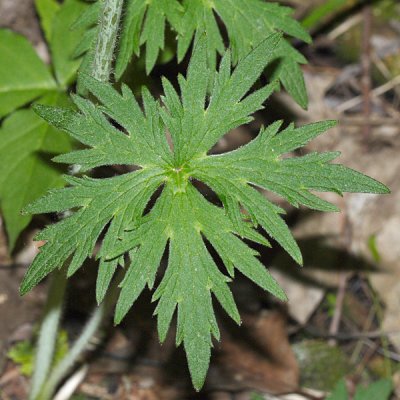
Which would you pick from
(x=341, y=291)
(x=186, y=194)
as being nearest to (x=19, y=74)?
(x=186, y=194)

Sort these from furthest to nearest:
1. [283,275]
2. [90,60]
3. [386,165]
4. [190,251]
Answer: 1. [386,165]
2. [283,275]
3. [90,60]
4. [190,251]

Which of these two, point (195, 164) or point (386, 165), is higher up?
point (195, 164)

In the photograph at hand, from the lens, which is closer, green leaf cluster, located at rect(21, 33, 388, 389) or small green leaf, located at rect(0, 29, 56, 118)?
green leaf cluster, located at rect(21, 33, 388, 389)

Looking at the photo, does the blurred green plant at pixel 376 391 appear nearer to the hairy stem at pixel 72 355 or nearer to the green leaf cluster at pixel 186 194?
the hairy stem at pixel 72 355

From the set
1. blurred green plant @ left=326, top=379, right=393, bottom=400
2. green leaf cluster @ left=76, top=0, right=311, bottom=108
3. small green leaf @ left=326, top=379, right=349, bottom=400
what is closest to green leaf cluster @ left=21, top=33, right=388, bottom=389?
green leaf cluster @ left=76, top=0, right=311, bottom=108

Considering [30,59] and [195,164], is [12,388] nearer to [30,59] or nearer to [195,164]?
[30,59]

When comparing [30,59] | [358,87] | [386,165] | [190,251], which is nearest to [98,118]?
[190,251]

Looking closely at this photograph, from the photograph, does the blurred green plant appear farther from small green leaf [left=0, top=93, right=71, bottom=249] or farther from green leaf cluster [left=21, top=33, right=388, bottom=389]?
small green leaf [left=0, top=93, right=71, bottom=249]
